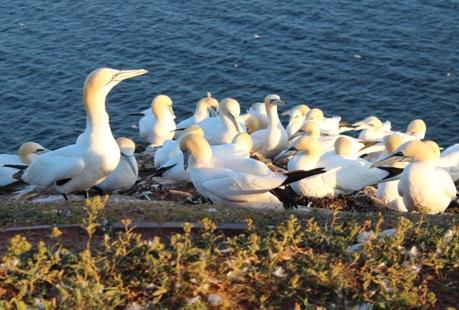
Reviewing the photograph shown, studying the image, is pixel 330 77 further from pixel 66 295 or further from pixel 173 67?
pixel 66 295

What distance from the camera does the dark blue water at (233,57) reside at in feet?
62.2

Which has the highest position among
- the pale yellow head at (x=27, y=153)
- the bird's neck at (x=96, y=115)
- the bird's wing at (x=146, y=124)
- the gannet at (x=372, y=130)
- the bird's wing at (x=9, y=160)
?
the bird's neck at (x=96, y=115)

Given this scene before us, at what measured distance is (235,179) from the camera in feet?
29.1

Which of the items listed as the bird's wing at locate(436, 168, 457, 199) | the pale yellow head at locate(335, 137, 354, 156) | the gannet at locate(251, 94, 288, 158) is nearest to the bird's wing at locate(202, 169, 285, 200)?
the bird's wing at locate(436, 168, 457, 199)

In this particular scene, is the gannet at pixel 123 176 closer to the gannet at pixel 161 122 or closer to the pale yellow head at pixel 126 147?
the pale yellow head at pixel 126 147

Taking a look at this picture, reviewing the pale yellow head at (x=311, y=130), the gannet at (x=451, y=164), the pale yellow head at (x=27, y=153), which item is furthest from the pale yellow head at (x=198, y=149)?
the gannet at (x=451, y=164)

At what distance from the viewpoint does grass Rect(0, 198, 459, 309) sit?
194 inches

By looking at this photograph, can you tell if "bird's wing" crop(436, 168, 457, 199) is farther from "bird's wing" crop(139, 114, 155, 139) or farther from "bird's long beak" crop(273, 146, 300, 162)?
"bird's wing" crop(139, 114, 155, 139)

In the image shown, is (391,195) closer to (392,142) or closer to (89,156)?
(392,142)

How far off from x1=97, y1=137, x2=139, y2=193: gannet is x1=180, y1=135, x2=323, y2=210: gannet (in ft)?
5.47

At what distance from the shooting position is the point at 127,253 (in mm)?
5219

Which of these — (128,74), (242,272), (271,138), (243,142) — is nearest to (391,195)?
(243,142)

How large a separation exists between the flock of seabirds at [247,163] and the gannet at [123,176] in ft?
0.05

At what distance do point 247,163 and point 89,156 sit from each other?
1880 millimetres
